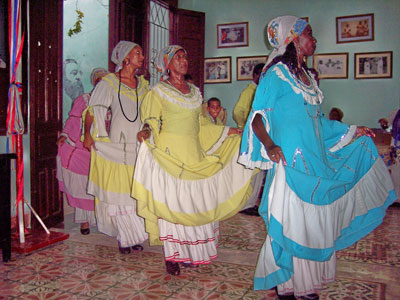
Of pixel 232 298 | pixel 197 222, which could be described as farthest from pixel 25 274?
pixel 232 298

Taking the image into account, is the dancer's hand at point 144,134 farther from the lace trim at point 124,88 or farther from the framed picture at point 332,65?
the framed picture at point 332,65

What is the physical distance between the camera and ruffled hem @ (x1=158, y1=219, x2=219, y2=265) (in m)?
3.14

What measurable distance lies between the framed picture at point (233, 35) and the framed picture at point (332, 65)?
1.44 m

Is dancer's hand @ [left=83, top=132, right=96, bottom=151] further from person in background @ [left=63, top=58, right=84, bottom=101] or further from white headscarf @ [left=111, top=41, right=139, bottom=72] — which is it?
person in background @ [left=63, top=58, right=84, bottom=101]

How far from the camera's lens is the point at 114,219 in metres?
3.84

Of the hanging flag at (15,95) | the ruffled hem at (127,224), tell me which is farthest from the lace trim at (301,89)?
the hanging flag at (15,95)

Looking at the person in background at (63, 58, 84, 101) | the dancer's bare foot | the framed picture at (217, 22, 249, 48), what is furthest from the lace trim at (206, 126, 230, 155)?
the framed picture at (217, 22, 249, 48)

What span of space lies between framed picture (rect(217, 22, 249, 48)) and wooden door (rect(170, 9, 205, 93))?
0.49 m

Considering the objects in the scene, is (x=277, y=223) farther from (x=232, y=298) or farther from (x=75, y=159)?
(x=75, y=159)

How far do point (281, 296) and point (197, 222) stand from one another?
81 cm

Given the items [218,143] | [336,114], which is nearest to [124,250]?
[218,143]

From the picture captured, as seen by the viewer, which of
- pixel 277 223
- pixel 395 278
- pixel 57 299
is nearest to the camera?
pixel 277 223

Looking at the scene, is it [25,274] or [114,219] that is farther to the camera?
[114,219]

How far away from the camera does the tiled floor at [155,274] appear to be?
9.01 ft
